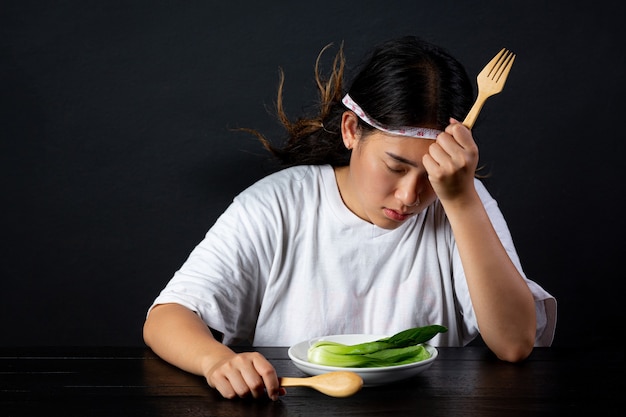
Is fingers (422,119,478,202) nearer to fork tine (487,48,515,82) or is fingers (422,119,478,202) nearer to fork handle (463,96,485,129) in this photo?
fork handle (463,96,485,129)

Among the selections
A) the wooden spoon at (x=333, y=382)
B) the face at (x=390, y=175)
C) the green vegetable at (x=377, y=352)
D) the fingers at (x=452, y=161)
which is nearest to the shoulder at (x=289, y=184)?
the face at (x=390, y=175)

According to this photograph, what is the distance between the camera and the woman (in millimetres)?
1410

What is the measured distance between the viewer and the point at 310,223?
167 centimetres

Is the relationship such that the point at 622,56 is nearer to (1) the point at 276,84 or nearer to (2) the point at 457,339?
(1) the point at 276,84

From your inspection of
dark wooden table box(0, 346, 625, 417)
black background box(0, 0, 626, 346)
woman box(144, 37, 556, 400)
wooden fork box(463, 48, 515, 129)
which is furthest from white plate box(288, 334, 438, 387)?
black background box(0, 0, 626, 346)

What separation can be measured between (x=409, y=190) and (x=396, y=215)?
87mm

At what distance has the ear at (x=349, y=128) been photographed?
160cm

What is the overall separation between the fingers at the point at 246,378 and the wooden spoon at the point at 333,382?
0.02 m

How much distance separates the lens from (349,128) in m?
1.61

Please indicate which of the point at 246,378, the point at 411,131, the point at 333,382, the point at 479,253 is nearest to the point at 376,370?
the point at 333,382

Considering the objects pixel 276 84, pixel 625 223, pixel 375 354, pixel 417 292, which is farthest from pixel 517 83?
pixel 375 354

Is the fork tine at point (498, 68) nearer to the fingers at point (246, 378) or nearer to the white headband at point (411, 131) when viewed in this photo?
the white headband at point (411, 131)

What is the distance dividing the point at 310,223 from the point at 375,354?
0.54 metres

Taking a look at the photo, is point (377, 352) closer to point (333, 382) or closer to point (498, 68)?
point (333, 382)
